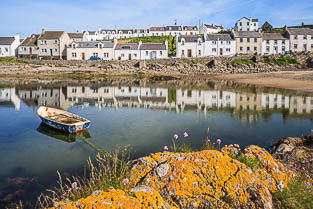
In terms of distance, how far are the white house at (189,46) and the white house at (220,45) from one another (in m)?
1.62

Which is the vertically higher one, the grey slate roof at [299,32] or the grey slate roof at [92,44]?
the grey slate roof at [299,32]

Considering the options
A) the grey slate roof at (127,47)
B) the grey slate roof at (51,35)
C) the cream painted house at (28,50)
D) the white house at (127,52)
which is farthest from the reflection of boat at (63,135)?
the cream painted house at (28,50)

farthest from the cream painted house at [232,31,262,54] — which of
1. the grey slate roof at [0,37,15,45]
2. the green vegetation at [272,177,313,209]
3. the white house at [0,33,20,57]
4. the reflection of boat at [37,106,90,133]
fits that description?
the green vegetation at [272,177,313,209]

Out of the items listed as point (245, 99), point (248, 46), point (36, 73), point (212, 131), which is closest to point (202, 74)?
point (248, 46)

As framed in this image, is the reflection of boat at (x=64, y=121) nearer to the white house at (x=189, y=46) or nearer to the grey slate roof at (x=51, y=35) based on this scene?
the white house at (x=189, y=46)

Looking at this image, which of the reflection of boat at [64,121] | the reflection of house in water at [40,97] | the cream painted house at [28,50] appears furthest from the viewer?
the cream painted house at [28,50]

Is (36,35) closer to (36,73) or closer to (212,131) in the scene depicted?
(36,73)

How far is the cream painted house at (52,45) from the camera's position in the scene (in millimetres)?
66375

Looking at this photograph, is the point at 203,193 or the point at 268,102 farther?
the point at 268,102

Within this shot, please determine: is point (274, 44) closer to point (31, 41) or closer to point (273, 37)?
point (273, 37)

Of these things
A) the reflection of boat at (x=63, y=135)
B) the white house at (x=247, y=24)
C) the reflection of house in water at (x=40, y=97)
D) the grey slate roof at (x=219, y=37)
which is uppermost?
the white house at (x=247, y=24)

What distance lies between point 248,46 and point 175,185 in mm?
67773

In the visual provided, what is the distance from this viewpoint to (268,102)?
2639cm

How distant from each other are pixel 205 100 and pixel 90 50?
46.1m
